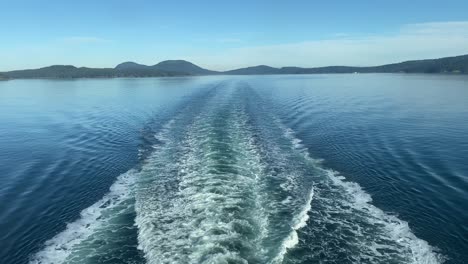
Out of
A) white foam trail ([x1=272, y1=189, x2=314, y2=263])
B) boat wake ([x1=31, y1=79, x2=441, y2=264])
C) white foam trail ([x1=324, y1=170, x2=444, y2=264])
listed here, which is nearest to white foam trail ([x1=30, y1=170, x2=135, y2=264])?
boat wake ([x1=31, y1=79, x2=441, y2=264])

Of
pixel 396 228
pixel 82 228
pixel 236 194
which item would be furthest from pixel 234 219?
pixel 396 228

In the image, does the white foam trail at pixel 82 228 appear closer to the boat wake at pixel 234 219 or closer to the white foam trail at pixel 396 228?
the boat wake at pixel 234 219

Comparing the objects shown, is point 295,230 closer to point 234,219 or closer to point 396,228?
point 234,219

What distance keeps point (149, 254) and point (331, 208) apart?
944 centimetres

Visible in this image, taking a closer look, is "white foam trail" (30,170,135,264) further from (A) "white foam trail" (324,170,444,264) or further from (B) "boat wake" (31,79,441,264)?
(A) "white foam trail" (324,170,444,264)

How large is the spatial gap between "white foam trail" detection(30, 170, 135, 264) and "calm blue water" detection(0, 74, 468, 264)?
0.22 feet

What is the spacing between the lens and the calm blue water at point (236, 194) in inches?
531

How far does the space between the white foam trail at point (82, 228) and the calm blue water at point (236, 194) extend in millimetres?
66

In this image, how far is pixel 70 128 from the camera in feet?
129

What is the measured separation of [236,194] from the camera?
18094mm

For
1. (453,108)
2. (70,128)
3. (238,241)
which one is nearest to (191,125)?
(70,128)

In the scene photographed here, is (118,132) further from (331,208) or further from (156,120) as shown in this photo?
(331,208)

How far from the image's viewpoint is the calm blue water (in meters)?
13.5

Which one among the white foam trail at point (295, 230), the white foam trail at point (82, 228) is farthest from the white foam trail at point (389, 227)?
the white foam trail at point (82, 228)
